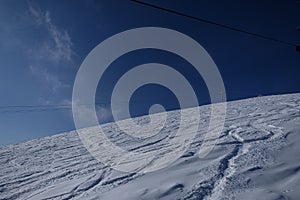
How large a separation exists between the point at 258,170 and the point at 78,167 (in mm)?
3369

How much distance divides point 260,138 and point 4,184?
16.3ft

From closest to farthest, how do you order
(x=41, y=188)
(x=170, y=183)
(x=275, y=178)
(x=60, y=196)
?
(x=275, y=178), (x=170, y=183), (x=60, y=196), (x=41, y=188)

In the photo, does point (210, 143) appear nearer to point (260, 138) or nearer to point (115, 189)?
point (260, 138)

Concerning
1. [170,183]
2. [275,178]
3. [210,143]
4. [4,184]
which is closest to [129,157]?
[210,143]

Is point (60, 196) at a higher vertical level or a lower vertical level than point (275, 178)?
higher

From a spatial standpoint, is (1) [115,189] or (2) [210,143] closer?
(1) [115,189]

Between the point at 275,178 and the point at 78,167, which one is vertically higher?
the point at 78,167

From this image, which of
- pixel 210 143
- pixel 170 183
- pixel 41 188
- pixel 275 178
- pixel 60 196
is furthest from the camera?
pixel 210 143

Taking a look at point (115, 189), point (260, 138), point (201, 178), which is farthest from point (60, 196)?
point (260, 138)

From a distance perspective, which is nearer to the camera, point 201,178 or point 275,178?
point 275,178

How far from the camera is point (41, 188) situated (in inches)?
153

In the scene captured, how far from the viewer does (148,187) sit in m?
2.97

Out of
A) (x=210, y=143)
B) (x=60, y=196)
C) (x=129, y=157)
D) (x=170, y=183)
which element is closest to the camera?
(x=170, y=183)

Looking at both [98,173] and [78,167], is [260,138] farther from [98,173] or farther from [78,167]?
[78,167]
